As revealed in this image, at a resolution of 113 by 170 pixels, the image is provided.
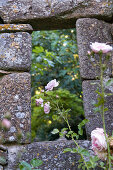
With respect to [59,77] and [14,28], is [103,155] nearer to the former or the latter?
[14,28]

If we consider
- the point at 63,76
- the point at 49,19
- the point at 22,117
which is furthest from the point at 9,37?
the point at 63,76

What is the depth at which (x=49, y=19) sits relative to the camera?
254cm

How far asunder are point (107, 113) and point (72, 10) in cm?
107

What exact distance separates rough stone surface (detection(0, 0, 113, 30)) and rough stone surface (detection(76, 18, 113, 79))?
0.30 ft

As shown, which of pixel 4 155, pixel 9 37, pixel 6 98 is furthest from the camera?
pixel 9 37

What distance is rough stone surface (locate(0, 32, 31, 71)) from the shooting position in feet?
7.62

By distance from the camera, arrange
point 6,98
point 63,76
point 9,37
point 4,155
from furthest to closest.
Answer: point 63,76 < point 9,37 < point 6,98 < point 4,155

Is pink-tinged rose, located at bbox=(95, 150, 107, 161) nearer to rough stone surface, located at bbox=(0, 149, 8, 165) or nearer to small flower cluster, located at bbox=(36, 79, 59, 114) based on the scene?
small flower cluster, located at bbox=(36, 79, 59, 114)

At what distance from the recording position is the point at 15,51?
2.37 meters

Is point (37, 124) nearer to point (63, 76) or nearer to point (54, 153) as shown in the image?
point (63, 76)

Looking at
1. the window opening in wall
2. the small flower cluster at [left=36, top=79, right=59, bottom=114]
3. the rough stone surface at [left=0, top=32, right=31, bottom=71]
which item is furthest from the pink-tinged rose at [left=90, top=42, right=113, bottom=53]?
the window opening in wall

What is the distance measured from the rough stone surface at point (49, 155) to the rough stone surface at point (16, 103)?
0.30 ft

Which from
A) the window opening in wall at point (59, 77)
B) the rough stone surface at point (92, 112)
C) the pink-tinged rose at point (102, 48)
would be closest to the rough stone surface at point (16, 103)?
the rough stone surface at point (92, 112)

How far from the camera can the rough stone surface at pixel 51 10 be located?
8.25 feet
